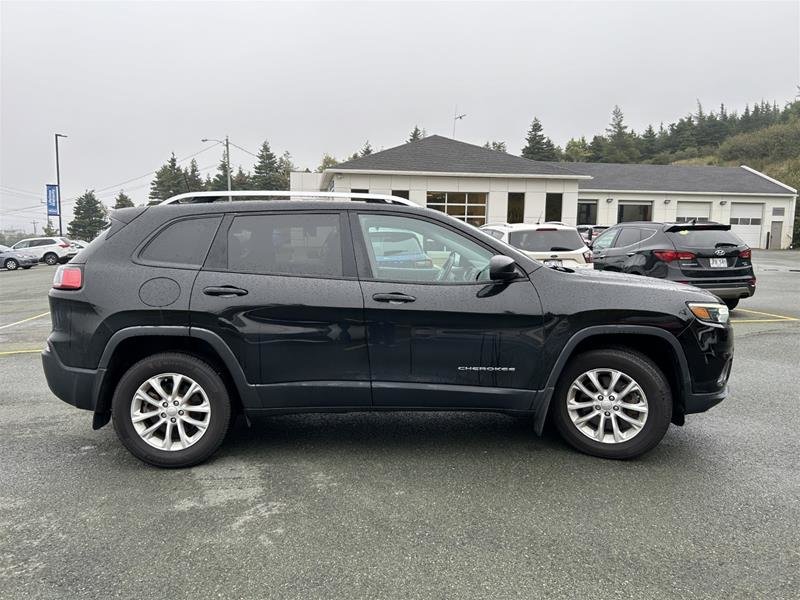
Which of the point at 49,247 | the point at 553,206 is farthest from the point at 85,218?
the point at 553,206

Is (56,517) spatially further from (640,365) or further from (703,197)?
(703,197)

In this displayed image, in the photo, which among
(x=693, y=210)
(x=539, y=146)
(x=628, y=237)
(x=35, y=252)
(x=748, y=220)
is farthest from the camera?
(x=539, y=146)

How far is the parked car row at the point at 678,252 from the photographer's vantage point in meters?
9.37

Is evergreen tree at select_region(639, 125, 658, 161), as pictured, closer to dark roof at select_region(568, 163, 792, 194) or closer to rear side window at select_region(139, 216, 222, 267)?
dark roof at select_region(568, 163, 792, 194)

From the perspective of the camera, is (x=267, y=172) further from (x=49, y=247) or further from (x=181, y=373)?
(x=181, y=373)

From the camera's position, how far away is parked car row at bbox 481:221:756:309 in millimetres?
9367

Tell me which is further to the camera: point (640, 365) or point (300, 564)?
point (640, 365)

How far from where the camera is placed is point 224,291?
383 cm

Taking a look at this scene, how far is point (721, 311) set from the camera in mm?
4004

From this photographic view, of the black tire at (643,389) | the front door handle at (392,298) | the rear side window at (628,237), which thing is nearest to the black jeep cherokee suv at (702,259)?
the rear side window at (628,237)

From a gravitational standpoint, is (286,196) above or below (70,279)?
above

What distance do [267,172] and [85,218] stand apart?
96.9 feet

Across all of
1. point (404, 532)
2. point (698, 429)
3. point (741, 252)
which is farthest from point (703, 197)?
point (404, 532)

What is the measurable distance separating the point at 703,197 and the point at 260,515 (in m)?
42.5
